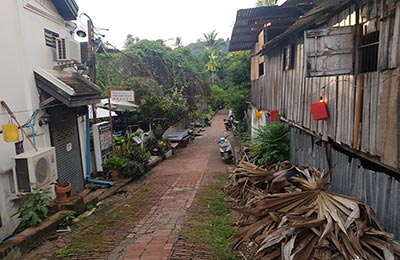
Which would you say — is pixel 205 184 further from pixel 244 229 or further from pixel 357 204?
pixel 357 204

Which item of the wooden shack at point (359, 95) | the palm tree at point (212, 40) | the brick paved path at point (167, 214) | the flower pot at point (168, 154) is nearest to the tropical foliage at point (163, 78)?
the flower pot at point (168, 154)

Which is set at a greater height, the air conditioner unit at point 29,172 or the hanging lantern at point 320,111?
the hanging lantern at point 320,111

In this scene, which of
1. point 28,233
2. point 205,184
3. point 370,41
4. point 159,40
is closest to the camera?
point 370,41

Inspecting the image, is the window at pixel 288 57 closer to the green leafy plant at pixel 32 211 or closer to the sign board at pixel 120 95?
the sign board at pixel 120 95

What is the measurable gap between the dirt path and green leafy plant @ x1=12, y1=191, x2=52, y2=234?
587 mm

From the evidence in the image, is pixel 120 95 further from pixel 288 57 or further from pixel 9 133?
pixel 288 57

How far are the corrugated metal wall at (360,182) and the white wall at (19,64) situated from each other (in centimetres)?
658

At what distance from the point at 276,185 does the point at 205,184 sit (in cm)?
443

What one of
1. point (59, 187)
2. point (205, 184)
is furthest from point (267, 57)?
point (59, 187)

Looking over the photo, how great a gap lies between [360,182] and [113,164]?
858 centimetres

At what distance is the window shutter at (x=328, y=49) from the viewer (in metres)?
4.84

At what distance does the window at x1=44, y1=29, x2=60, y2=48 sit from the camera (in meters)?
8.41

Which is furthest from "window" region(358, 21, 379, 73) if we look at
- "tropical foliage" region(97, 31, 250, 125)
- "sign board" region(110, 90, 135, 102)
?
"tropical foliage" region(97, 31, 250, 125)

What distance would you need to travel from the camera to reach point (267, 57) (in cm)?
1183
